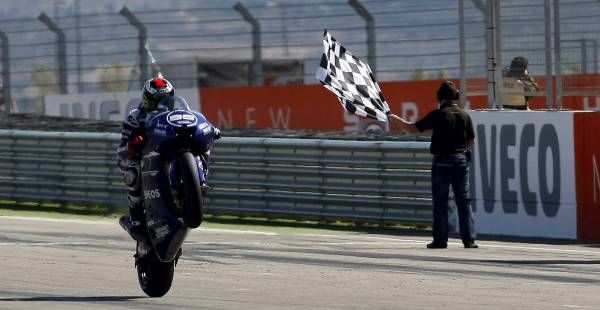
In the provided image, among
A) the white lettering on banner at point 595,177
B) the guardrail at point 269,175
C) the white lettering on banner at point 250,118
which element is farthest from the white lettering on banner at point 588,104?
the white lettering on banner at point 250,118

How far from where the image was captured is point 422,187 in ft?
50.3

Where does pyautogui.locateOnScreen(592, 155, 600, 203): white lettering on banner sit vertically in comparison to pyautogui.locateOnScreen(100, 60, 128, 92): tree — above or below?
below

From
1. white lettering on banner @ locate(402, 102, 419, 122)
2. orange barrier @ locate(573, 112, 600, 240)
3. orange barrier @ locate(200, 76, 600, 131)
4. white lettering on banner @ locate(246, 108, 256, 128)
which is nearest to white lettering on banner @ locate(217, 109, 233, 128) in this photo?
orange barrier @ locate(200, 76, 600, 131)

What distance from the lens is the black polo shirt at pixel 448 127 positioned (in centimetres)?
1356

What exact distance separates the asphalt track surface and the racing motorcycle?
27 centimetres

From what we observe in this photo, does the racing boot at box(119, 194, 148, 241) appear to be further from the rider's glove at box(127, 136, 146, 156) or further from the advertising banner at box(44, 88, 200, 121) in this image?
the advertising banner at box(44, 88, 200, 121)

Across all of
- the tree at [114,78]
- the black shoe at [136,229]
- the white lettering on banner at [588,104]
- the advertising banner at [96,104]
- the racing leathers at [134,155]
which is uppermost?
the tree at [114,78]

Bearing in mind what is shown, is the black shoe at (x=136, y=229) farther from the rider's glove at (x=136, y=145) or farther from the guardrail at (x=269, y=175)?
the guardrail at (x=269, y=175)

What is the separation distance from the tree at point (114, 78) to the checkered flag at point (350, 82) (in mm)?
11560

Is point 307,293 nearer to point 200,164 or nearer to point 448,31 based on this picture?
point 200,164

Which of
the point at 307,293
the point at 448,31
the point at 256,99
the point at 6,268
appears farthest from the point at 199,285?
the point at 256,99

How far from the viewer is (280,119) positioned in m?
23.8

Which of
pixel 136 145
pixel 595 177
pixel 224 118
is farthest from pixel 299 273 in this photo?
pixel 224 118

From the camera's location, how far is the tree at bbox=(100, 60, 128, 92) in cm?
2548
